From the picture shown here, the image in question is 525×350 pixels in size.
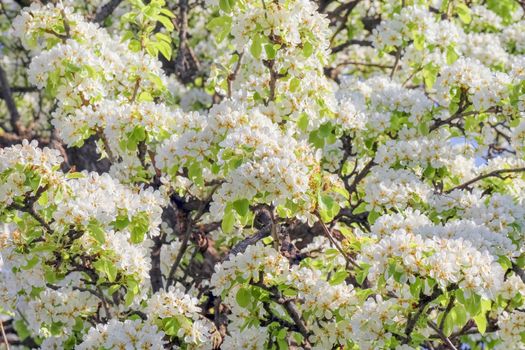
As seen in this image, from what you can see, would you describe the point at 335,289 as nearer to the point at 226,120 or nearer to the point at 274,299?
the point at 274,299

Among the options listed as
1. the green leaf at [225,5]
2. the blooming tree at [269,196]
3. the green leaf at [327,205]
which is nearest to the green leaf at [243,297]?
the blooming tree at [269,196]

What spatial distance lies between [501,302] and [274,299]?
944 mm

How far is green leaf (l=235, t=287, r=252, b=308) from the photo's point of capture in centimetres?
374

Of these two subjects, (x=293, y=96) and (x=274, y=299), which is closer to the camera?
(x=274, y=299)

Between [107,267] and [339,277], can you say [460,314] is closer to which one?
[339,277]

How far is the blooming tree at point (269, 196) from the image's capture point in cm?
351

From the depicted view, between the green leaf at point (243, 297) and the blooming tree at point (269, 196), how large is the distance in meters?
0.01

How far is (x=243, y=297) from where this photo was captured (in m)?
3.75

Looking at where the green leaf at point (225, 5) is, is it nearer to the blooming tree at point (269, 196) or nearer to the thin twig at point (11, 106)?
Answer: the blooming tree at point (269, 196)

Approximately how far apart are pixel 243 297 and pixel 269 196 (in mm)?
552

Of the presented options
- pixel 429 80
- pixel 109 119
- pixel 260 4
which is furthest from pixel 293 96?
pixel 429 80

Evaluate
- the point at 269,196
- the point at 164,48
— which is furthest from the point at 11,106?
the point at 269,196

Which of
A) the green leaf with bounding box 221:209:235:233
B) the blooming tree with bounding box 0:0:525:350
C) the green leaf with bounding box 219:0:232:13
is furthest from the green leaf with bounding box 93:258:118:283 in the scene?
the green leaf with bounding box 219:0:232:13

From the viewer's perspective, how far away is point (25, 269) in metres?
3.73
